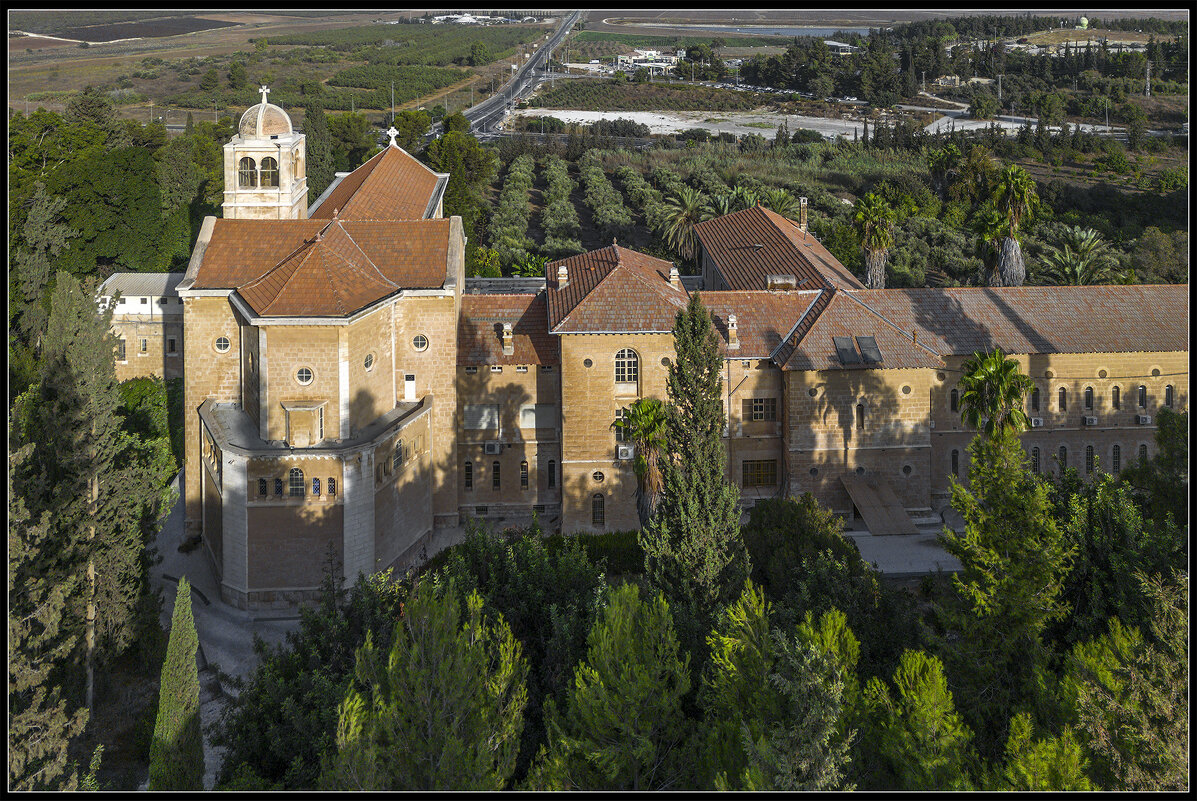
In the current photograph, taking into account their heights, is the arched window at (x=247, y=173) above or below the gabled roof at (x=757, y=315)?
above

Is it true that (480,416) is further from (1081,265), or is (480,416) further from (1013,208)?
(1081,265)

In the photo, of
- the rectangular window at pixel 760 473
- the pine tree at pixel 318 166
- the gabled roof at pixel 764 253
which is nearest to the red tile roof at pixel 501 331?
the rectangular window at pixel 760 473

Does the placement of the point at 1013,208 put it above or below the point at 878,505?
above

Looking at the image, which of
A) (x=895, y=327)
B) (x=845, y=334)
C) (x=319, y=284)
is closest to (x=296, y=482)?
(x=319, y=284)

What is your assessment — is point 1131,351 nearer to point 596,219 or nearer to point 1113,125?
point 596,219

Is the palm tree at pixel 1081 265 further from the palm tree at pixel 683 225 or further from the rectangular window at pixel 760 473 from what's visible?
the palm tree at pixel 683 225

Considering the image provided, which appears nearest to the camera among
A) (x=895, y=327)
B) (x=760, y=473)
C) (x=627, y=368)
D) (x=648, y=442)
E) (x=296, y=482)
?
(x=648, y=442)

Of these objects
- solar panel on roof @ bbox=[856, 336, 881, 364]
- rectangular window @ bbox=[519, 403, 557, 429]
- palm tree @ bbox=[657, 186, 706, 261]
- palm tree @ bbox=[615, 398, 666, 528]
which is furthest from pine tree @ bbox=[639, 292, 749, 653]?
palm tree @ bbox=[657, 186, 706, 261]
